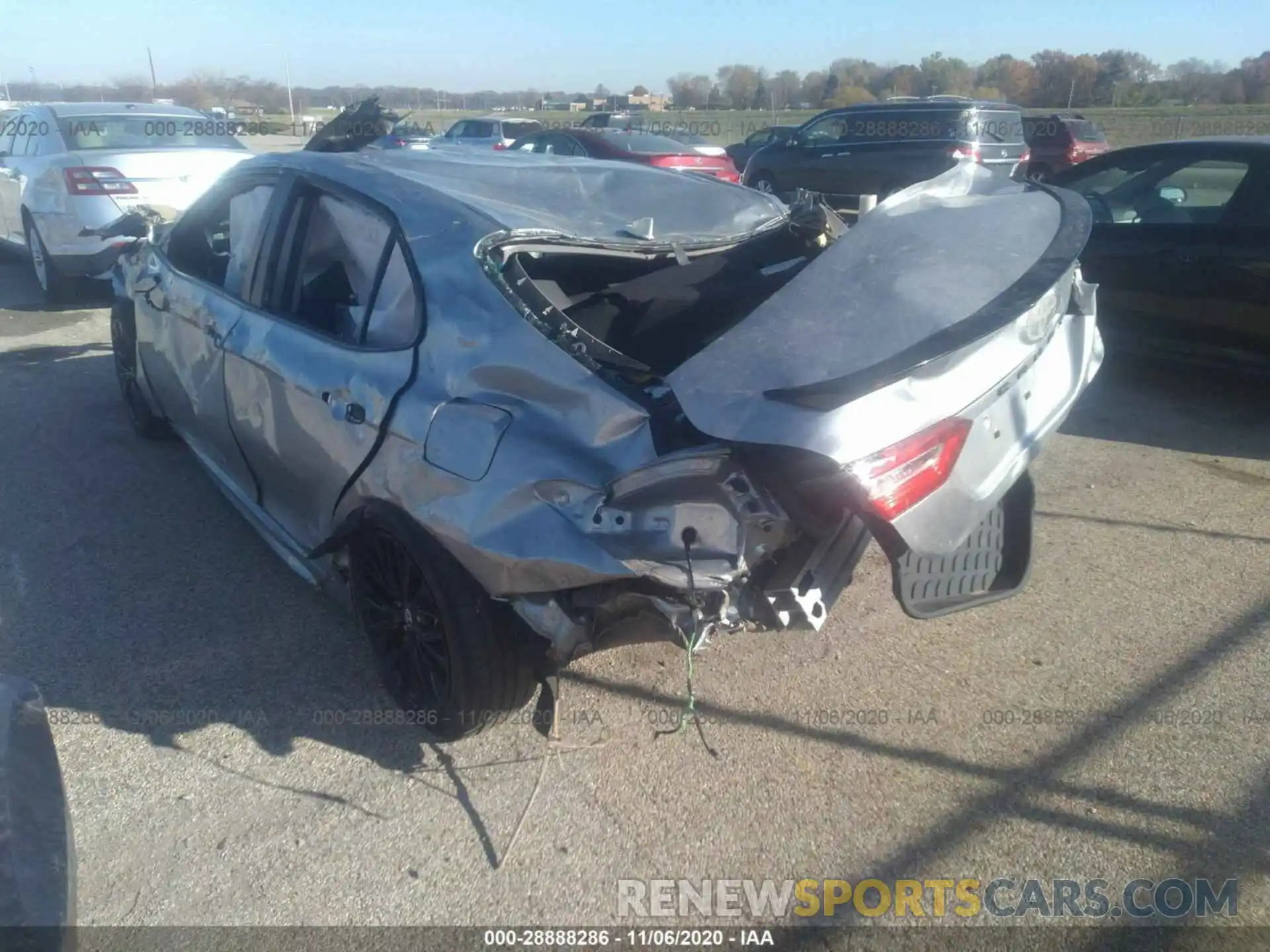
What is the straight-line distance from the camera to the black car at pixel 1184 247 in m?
5.70

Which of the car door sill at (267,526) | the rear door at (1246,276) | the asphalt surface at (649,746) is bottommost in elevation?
the asphalt surface at (649,746)

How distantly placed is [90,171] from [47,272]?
1200 millimetres

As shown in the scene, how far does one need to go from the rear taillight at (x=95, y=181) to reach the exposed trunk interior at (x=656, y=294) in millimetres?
6259

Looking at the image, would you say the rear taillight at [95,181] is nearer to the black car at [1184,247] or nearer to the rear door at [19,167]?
the rear door at [19,167]

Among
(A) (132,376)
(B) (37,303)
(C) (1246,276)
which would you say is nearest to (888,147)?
(C) (1246,276)

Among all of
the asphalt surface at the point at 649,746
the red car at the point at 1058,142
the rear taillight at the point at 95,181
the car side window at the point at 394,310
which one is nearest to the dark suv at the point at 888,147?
the red car at the point at 1058,142

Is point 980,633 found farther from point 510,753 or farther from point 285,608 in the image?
point 285,608

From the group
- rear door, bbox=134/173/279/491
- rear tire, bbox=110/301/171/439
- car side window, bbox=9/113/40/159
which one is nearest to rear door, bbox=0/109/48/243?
car side window, bbox=9/113/40/159

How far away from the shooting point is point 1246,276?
18.6 feet

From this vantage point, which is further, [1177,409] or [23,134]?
[23,134]

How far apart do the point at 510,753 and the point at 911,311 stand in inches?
67.5

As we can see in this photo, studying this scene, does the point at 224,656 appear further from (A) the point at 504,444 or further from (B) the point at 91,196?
(B) the point at 91,196

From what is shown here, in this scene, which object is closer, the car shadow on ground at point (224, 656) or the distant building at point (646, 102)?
the car shadow on ground at point (224, 656)

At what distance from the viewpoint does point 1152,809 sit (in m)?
2.80
